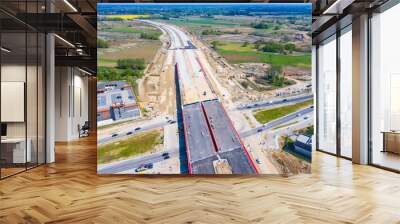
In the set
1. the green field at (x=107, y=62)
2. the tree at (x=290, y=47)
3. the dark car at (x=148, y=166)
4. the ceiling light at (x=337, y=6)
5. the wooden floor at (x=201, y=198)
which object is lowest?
the wooden floor at (x=201, y=198)

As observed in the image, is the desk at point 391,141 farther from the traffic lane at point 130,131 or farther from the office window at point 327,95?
the traffic lane at point 130,131

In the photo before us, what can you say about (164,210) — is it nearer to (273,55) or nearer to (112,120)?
(112,120)

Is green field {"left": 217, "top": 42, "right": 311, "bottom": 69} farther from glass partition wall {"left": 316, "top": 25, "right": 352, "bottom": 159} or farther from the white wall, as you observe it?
the white wall

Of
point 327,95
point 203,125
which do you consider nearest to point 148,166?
point 203,125

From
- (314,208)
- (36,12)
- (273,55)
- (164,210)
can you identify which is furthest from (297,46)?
(36,12)

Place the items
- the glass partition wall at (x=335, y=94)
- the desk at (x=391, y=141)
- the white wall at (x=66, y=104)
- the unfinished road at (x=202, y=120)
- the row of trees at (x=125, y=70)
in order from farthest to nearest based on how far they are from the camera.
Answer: the white wall at (x=66, y=104), the glass partition wall at (x=335, y=94), the desk at (x=391, y=141), the row of trees at (x=125, y=70), the unfinished road at (x=202, y=120)

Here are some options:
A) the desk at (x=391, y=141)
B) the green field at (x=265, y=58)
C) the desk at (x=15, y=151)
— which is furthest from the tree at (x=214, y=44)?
the desk at (x=15, y=151)

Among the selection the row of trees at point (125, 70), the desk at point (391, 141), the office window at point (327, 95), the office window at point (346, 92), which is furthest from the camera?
the office window at point (327, 95)
